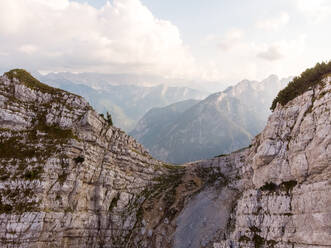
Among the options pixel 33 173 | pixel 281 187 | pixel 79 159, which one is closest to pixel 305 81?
pixel 281 187

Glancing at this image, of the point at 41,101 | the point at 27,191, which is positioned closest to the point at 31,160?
the point at 27,191

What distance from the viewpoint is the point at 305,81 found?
60.4 meters

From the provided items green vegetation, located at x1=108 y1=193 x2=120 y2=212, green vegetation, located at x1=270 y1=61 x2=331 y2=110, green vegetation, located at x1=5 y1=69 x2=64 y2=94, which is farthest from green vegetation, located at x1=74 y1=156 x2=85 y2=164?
green vegetation, located at x1=270 y1=61 x2=331 y2=110

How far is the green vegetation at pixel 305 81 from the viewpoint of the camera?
187 ft

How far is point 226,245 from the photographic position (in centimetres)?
5759

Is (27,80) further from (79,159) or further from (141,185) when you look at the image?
(141,185)

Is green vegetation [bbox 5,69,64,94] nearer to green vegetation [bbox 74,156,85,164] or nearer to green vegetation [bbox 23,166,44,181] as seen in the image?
green vegetation [bbox 74,156,85,164]

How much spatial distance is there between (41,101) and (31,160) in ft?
69.0

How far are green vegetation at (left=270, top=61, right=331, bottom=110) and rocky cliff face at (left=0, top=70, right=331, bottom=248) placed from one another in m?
3.23

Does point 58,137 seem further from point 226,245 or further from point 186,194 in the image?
point 226,245

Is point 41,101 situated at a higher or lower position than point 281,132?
higher

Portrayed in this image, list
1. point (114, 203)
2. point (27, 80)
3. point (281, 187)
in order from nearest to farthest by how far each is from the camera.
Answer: point (281, 187) → point (27, 80) → point (114, 203)

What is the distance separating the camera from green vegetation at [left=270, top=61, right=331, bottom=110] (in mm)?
57103

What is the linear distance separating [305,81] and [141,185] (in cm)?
6400
